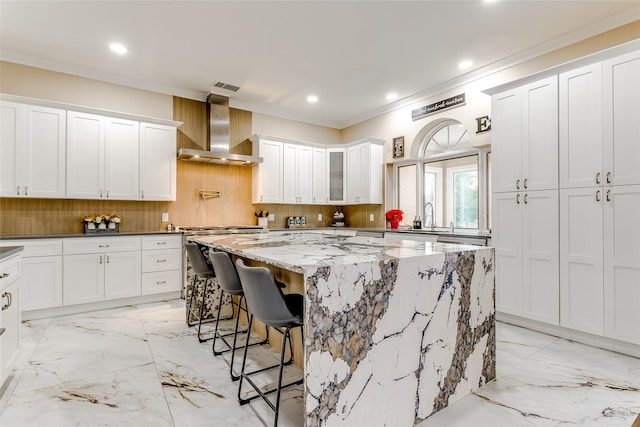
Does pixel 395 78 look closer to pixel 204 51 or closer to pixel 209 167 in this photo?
pixel 204 51

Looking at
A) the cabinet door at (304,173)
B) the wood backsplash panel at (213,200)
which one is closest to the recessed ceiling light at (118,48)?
the wood backsplash panel at (213,200)

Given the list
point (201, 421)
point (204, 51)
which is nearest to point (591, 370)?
point (201, 421)

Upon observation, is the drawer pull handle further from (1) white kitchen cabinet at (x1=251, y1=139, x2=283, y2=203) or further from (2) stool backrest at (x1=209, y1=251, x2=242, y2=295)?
(1) white kitchen cabinet at (x1=251, y1=139, x2=283, y2=203)

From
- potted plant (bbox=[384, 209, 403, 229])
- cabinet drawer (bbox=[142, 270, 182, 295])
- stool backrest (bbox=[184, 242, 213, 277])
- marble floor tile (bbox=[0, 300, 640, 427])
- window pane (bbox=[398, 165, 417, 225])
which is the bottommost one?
marble floor tile (bbox=[0, 300, 640, 427])

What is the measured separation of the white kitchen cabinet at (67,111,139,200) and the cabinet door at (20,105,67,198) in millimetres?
74

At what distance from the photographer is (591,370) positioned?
2400 mm

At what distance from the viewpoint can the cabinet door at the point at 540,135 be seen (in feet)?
10.0

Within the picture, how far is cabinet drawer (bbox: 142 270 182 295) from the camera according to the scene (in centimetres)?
414

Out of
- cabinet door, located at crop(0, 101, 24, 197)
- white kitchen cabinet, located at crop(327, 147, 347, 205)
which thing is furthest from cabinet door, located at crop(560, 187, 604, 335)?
cabinet door, located at crop(0, 101, 24, 197)

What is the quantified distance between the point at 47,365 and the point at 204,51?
3.29m

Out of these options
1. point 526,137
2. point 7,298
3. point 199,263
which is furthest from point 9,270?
point 526,137

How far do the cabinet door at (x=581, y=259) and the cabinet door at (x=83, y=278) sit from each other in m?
4.90

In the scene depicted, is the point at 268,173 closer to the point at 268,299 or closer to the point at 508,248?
the point at 508,248

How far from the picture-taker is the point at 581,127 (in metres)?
2.89
